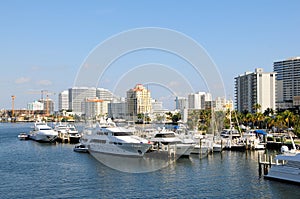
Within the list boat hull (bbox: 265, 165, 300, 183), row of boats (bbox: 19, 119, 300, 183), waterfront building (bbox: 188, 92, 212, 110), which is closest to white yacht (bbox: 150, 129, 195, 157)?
row of boats (bbox: 19, 119, 300, 183)

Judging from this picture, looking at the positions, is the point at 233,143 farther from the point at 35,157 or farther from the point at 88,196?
the point at 88,196

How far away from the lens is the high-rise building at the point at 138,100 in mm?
115438

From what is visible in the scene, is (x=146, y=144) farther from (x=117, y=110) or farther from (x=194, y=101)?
(x=117, y=110)

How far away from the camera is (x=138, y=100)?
388ft

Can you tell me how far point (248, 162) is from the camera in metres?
42.5

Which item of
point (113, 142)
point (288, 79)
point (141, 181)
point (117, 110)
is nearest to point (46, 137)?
point (113, 142)

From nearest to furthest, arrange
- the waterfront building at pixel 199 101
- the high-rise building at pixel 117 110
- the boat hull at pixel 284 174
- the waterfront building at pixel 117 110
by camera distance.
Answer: the boat hull at pixel 284 174
the waterfront building at pixel 117 110
the high-rise building at pixel 117 110
the waterfront building at pixel 199 101

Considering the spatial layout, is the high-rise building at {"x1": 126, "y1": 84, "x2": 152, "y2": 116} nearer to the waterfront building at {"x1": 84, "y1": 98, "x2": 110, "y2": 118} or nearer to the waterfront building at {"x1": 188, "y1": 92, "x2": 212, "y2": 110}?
the waterfront building at {"x1": 188, "y1": 92, "x2": 212, "y2": 110}

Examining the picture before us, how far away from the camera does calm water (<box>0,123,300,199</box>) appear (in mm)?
27672

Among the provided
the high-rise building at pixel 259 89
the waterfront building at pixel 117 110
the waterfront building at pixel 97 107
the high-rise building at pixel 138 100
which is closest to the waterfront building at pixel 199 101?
the high-rise building at pixel 259 89

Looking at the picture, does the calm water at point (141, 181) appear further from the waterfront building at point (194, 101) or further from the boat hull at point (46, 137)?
the waterfront building at point (194, 101)

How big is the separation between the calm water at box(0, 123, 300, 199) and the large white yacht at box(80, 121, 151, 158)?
14.5 feet

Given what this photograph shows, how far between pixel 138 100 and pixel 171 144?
71.2 metres

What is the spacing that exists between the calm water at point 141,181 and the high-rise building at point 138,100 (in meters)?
70.4
